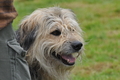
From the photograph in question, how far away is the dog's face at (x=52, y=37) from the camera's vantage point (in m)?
Result: 4.29

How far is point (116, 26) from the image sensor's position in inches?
387

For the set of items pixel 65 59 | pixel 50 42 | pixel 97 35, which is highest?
pixel 50 42

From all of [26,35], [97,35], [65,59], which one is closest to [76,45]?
[65,59]

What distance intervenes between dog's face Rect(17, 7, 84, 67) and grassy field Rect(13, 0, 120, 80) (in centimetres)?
44

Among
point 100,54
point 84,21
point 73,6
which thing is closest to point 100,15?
point 84,21

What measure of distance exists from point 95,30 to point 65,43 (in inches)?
205

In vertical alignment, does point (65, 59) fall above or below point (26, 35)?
below

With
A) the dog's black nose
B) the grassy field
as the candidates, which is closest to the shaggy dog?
the dog's black nose

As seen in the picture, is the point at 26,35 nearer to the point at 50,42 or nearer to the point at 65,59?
the point at 50,42

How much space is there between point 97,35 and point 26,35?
186 inches

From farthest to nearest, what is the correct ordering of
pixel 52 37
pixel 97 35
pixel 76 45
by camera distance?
pixel 97 35
pixel 52 37
pixel 76 45

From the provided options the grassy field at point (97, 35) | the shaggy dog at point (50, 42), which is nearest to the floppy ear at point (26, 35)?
the shaggy dog at point (50, 42)

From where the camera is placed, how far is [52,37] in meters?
4.38

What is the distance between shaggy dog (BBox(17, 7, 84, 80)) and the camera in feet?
14.1
